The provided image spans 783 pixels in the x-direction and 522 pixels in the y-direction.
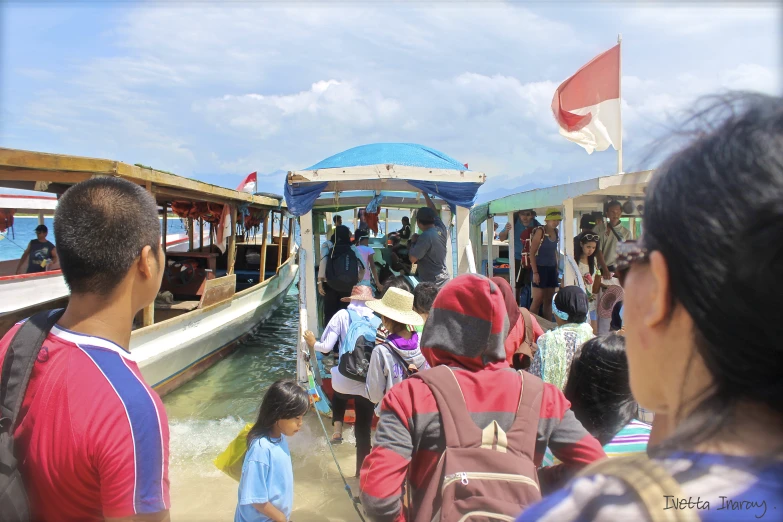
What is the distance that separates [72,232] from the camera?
137 cm

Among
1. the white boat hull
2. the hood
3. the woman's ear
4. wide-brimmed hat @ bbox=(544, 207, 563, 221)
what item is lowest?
the white boat hull

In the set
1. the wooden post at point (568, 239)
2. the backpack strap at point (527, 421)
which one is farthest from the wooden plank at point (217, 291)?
→ the backpack strap at point (527, 421)

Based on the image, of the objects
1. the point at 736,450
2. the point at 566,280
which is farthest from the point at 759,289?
the point at 566,280

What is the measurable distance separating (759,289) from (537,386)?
1.20 metres

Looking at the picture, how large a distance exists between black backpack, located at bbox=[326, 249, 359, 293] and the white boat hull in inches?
90.6

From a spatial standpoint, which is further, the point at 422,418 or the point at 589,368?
the point at 589,368

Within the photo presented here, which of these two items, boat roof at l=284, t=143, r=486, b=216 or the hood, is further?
boat roof at l=284, t=143, r=486, b=216

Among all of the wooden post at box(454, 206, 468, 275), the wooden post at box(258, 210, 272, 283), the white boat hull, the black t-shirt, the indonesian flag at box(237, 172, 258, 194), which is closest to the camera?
the white boat hull

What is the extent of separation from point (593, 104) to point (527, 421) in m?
6.37

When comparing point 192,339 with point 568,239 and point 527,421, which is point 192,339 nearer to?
point 568,239

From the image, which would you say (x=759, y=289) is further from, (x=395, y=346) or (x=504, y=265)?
(x=504, y=265)

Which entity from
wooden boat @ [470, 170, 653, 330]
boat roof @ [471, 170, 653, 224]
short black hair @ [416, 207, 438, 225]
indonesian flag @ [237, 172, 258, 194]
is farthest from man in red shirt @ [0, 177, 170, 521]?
indonesian flag @ [237, 172, 258, 194]

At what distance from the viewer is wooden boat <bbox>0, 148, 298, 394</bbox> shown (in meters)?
5.11
